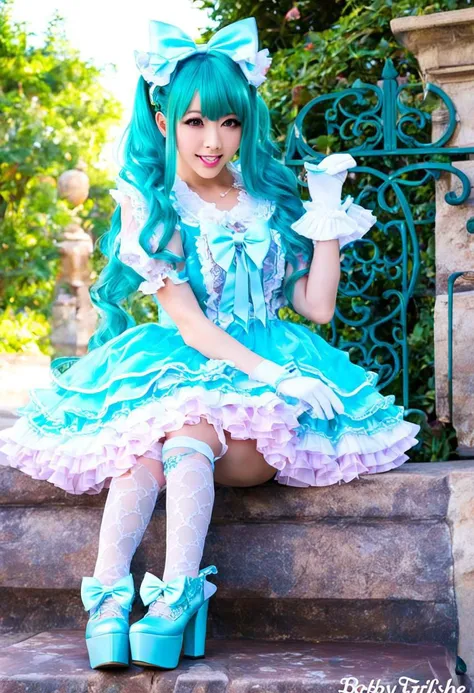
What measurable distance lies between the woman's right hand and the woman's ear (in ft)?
2.49

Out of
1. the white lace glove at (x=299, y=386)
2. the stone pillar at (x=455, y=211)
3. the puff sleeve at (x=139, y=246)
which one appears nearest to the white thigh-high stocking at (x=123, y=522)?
the white lace glove at (x=299, y=386)

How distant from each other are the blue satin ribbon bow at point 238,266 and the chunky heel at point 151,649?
85cm

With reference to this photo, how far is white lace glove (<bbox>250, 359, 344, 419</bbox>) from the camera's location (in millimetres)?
2219

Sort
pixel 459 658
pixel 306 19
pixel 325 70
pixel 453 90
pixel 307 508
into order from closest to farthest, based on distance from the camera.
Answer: pixel 459 658 < pixel 307 508 < pixel 453 90 < pixel 325 70 < pixel 306 19

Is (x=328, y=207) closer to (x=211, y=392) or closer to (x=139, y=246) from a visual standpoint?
(x=139, y=246)

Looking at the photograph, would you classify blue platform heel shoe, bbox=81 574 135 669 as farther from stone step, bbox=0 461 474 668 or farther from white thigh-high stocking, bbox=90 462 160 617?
stone step, bbox=0 461 474 668

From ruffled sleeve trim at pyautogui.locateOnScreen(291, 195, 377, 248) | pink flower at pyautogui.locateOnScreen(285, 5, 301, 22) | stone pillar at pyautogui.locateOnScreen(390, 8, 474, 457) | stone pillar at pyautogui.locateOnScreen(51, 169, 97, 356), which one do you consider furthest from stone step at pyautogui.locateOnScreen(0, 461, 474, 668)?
stone pillar at pyautogui.locateOnScreen(51, 169, 97, 356)

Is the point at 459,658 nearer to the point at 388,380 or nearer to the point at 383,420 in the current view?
the point at 383,420

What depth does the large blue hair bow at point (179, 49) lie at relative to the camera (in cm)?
243

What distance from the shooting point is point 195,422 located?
86.0 inches

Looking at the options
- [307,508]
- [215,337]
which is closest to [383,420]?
[307,508]

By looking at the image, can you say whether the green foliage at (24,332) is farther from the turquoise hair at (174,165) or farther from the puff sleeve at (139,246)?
the puff sleeve at (139,246)

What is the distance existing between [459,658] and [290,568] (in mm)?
431

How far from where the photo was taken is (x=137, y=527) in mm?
2143
